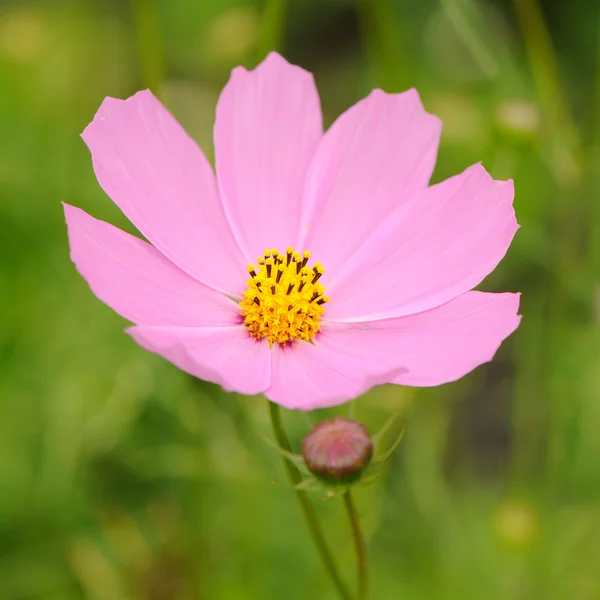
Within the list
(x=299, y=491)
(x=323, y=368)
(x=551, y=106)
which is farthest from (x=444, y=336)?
(x=551, y=106)

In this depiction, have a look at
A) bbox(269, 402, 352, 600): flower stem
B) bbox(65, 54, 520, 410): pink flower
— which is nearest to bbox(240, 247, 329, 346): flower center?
bbox(65, 54, 520, 410): pink flower

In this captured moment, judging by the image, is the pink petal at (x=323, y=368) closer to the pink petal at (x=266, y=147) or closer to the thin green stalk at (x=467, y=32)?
the pink petal at (x=266, y=147)

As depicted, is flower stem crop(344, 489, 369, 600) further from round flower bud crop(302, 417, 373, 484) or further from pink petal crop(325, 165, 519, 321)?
pink petal crop(325, 165, 519, 321)

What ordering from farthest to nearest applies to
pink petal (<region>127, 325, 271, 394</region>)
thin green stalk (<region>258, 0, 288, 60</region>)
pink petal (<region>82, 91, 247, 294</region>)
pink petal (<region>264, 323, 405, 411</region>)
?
1. thin green stalk (<region>258, 0, 288, 60</region>)
2. pink petal (<region>82, 91, 247, 294</region>)
3. pink petal (<region>264, 323, 405, 411</region>)
4. pink petal (<region>127, 325, 271, 394</region>)

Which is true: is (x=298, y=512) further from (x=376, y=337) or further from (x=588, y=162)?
(x=588, y=162)

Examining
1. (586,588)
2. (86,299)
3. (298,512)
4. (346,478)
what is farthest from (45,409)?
(586,588)

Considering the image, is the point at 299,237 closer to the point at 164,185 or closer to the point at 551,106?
the point at 164,185
